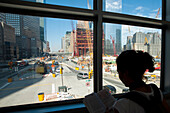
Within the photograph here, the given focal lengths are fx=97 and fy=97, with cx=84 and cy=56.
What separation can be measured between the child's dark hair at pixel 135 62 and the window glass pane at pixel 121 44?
107 centimetres

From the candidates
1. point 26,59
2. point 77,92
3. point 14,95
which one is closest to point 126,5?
point 77,92

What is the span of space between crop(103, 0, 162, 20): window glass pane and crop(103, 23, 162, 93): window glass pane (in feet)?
0.96

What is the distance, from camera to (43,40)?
65.6 inches

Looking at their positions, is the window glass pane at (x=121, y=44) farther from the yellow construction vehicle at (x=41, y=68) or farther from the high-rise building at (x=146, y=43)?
the yellow construction vehicle at (x=41, y=68)

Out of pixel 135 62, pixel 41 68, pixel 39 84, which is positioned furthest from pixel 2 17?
pixel 135 62

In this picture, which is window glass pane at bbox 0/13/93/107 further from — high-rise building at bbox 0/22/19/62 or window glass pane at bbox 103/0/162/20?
window glass pane at bbox 103/0/162/20

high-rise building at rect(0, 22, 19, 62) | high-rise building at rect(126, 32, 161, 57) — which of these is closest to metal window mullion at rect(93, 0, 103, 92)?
high-rise building at rect(126, 32, 161, 57)

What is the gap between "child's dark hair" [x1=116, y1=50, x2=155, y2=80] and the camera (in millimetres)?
627

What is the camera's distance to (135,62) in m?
0.63

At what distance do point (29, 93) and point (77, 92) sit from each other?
789 millimetres

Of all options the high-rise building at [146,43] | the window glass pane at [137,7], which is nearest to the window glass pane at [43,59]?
the window glass pane at [137,7]

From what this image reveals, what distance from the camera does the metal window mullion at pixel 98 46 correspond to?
1635 millimetres

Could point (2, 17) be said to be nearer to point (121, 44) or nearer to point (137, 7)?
point (121, 44)

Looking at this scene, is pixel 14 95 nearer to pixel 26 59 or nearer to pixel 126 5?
pixel 26 59
